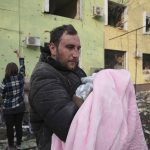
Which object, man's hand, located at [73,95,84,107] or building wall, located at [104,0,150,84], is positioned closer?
man's hand, located at [73,95,84,107]

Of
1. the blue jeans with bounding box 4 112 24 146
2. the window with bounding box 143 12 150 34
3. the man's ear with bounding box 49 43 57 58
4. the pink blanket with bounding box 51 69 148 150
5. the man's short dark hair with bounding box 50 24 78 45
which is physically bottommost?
the blue jeans with bounding box 4 112 24 146

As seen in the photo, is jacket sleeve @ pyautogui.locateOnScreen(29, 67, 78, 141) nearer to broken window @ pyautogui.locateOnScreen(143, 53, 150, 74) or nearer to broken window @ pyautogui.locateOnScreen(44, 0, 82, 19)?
broken window @ pyautogui.locateOnScreen(44, 0, 82, 19)

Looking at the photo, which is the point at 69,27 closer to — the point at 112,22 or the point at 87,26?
the point at 87,26

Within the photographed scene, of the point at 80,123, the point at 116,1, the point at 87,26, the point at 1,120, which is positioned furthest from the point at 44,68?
the point at 116,1

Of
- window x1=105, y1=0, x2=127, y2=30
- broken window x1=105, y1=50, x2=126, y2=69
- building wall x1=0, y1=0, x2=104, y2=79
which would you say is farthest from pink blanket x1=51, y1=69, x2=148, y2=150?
window x1=105, y1=0, x2=127, y2=30

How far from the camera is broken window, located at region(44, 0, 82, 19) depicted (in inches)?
552

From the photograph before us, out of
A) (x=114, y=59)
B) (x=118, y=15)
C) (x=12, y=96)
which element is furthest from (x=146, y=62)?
(x=12, y=96)

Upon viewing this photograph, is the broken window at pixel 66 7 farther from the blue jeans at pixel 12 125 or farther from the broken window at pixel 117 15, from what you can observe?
the blue jeans at pixel 12 125

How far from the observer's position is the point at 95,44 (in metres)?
14.3

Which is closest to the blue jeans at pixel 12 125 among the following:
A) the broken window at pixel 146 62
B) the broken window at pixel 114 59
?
the broken window at pixel 114 59

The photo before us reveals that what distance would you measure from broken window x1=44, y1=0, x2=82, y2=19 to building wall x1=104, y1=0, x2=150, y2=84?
71.7 inches

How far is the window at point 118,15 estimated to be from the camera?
52.6 feet

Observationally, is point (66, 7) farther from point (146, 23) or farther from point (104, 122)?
point (104, 122)

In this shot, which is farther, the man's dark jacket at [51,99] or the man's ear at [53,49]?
the man's ear at [53,49]
